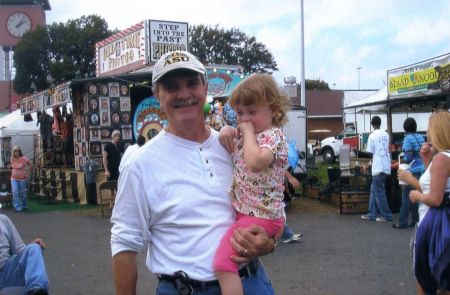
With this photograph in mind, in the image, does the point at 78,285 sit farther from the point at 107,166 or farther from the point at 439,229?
the point at 107,166

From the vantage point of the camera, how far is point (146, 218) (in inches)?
88.6

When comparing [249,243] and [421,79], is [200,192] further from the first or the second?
[421,79]

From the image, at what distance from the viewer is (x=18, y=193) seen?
47.8 feet

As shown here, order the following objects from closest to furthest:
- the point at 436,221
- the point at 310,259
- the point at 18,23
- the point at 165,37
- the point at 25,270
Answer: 1. the point at 436,221
2. the point at 25,270
3. the point at 310,259
4. the point at 165,37
5. the point at 18,23

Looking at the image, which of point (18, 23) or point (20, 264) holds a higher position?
point (18, 23)

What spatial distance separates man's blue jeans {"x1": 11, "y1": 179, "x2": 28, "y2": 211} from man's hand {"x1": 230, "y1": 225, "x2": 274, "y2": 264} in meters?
13.2

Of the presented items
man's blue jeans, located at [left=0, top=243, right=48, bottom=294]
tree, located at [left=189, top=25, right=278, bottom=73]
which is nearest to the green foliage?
tree, located at [left=189, top=25, right=278, bottom=73]

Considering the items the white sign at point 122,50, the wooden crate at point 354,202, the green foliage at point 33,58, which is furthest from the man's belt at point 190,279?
the green foliage at point 33,58

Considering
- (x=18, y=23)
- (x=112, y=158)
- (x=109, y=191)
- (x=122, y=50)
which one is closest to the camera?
(x=112, y=158)

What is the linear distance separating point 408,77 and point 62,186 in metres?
10.1

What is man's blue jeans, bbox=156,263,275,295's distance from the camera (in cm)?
225

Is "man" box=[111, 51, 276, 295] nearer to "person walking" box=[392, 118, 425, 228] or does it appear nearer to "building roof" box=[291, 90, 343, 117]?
"person walking" box=[392, 118, 425, 228]

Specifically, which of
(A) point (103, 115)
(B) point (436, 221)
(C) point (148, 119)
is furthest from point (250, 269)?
(A) point (103, 115)

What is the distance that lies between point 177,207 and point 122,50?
56.7 feet
